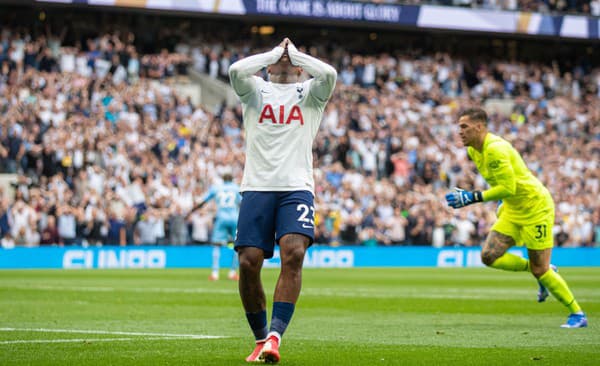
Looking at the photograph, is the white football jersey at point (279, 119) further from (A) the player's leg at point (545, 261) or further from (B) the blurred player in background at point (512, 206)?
(A) the player's leg at point (545, 261)

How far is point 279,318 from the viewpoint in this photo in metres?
8.31

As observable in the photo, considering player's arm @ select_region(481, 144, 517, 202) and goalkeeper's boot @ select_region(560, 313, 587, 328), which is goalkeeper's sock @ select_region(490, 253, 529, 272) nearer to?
goalkeeper's boot @ select_region(560, 313, 587, 328)

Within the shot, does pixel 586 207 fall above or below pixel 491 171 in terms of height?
below

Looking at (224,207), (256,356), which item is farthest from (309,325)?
(224,207)

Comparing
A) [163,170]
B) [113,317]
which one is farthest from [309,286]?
[163,170]

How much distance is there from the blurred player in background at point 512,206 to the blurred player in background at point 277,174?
3.38m

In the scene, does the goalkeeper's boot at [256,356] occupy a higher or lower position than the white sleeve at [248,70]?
lower

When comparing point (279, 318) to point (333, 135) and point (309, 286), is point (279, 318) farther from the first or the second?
point (333, 135)

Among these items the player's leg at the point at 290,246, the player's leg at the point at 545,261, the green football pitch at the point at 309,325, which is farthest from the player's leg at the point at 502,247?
the player's leg at the point at 290,246

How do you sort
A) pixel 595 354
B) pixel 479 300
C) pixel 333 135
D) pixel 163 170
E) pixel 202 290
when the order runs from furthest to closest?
1. pixel 333 135
2. pixel 163 170
3. pixel 202 290
4. pixel 479 300
5. pixel 595 354

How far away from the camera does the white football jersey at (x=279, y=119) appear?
8547mm

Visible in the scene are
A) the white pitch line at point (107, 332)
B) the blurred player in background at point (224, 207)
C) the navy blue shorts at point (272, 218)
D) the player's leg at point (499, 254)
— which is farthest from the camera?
the blurred player in background at point (224, 207)

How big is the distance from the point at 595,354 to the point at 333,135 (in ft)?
90.0

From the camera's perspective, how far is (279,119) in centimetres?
861
